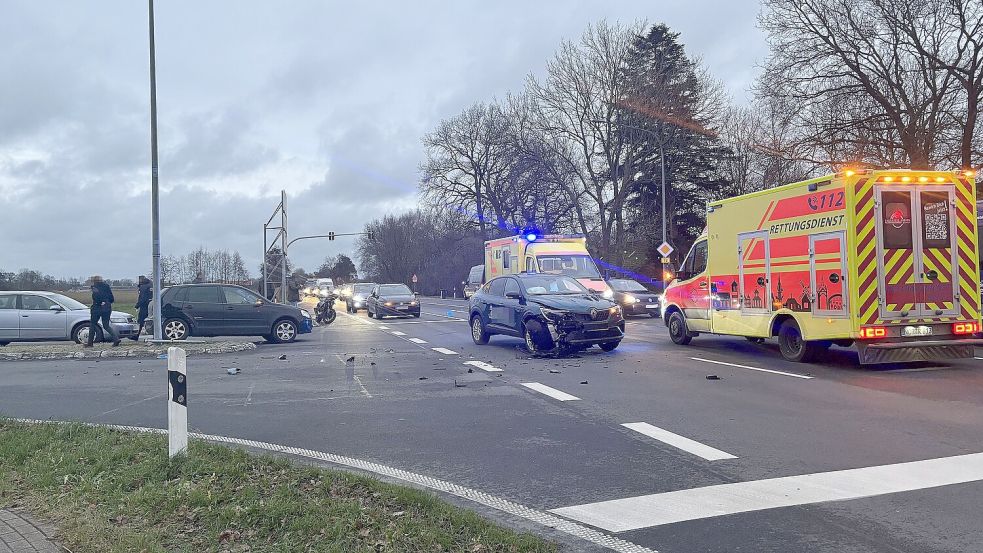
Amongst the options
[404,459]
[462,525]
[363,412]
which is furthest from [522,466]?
[363,412]

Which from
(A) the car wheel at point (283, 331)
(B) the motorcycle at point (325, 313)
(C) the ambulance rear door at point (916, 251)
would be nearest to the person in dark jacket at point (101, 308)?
(A) the car wheel at point (283, 331)

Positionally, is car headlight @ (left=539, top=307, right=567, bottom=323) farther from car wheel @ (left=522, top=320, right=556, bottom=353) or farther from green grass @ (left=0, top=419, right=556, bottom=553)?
green grass @ (left=0, top=419, right=556, bottom=553)

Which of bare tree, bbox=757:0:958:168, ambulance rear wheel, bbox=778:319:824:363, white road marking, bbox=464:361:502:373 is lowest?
white road marking, bbox=464:361:502:373

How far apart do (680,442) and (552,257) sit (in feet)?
52.2

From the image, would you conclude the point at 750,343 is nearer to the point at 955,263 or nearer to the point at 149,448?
the point at 955,263

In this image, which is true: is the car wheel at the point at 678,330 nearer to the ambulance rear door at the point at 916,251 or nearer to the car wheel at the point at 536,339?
the car wheel at the point at 536,339

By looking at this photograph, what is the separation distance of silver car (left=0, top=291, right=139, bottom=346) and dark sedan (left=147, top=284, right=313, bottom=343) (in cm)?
119

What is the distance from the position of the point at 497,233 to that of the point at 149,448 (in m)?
52.9

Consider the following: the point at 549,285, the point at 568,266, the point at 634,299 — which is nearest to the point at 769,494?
→ the point at 549,285

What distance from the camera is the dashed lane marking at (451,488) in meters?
4.24

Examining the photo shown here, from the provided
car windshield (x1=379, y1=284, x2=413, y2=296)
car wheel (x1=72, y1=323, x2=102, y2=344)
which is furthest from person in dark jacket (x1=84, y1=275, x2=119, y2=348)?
car windshield (x1=379, y1=284, x2=413, y2=296)

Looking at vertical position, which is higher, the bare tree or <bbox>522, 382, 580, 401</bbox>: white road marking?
the bare tree

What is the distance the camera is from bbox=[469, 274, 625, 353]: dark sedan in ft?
45.5

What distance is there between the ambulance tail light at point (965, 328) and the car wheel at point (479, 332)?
30.5ft
